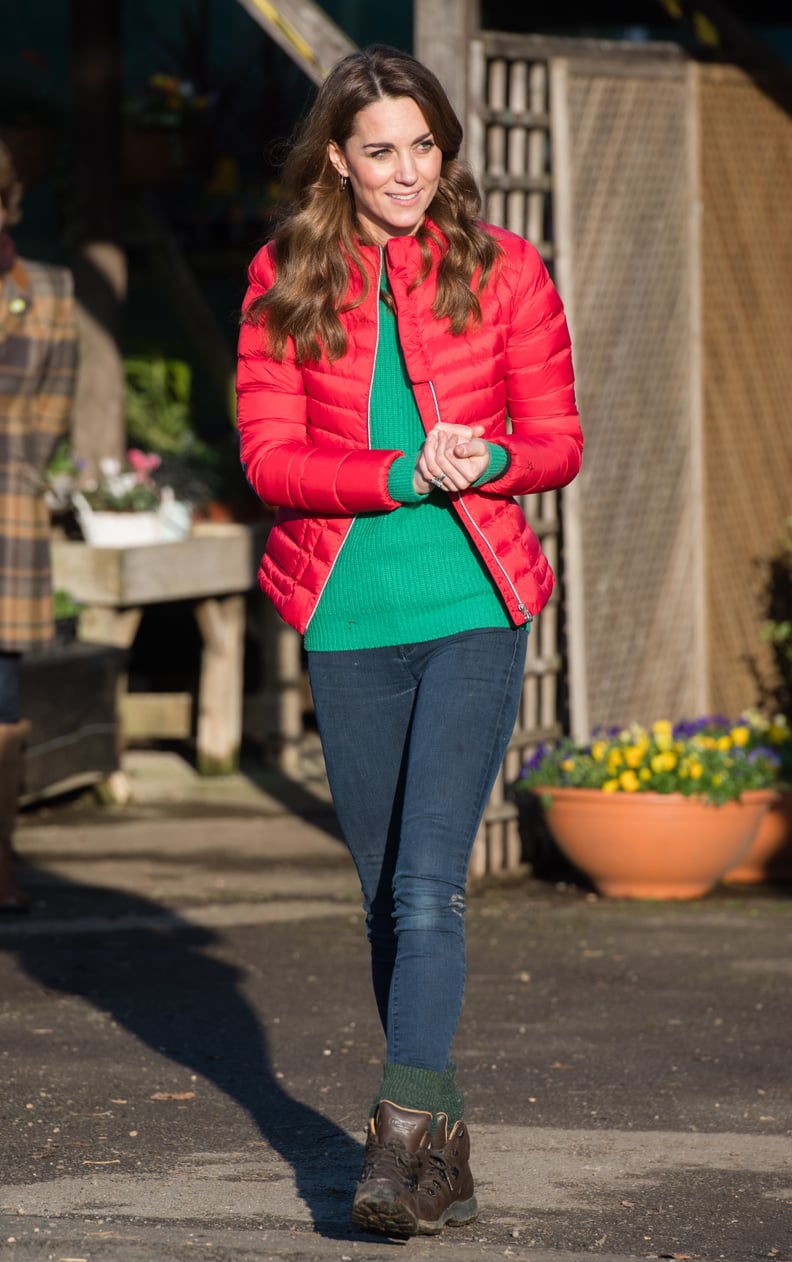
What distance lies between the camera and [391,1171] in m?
3.27

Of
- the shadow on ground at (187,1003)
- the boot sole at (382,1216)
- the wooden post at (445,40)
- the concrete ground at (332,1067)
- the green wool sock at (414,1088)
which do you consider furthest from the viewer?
the wooden post at (445,40)

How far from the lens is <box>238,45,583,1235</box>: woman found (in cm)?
338

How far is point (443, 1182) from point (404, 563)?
100 centimetres

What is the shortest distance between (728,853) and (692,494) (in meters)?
1.56

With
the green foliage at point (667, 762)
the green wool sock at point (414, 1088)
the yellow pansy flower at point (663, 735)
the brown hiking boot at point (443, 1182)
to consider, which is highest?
the yellow pansy flower at point (663, 735)

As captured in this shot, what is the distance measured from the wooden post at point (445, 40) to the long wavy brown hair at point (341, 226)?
2931 millimetres

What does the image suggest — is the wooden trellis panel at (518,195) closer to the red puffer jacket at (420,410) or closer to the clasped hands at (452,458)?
the red puffer jacket at (420,410)

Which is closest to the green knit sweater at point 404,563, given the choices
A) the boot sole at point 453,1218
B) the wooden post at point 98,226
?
the boot sole at point 453,1218

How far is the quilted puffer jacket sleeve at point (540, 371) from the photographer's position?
139 inches

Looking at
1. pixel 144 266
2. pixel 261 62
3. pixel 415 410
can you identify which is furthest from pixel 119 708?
pixel 415 410

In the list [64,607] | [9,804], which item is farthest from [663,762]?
[64,607]

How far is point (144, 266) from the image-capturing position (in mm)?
10625

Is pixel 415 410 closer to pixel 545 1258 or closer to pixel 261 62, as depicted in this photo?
pixel 545 1258

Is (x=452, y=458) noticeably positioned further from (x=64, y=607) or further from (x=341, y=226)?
(x=64, y=607)
